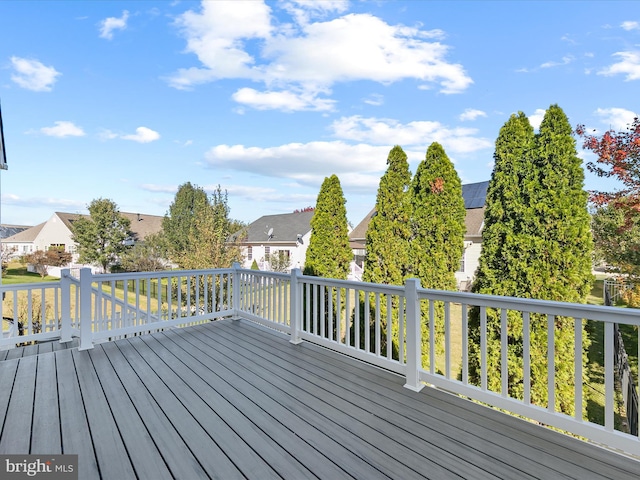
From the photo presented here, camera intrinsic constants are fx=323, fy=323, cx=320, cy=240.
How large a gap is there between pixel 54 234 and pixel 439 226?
30.3 metres

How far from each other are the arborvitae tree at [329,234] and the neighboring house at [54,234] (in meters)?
20.7

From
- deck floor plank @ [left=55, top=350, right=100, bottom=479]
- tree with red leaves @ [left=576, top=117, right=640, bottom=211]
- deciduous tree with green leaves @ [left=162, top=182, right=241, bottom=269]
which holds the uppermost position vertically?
tree with red leaves @ [left=576, top=117, right=640, bottom=211]

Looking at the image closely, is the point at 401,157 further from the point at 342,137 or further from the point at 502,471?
the point at 502,471

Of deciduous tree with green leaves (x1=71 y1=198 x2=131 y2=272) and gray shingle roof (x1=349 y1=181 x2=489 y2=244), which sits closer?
gray shingle roof (x1=349 y1=181 x2=489 y2=244)

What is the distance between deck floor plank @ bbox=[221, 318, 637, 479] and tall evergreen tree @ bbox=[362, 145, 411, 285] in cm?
444

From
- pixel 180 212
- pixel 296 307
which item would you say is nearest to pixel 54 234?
pixel 180 212

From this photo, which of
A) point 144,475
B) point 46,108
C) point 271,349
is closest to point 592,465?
point 144,475

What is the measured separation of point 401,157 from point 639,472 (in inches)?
271

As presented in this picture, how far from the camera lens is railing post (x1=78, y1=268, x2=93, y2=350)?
12.4 feet

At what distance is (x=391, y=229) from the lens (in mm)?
7551

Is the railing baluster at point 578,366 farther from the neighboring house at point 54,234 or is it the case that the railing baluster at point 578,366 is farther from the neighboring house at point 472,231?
the neighboring house at point 54,234

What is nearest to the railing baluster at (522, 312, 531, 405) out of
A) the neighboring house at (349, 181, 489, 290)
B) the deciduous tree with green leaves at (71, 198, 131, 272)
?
the neighboring house at (349, 181, 489, 290)

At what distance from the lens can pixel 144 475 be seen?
1.67 m

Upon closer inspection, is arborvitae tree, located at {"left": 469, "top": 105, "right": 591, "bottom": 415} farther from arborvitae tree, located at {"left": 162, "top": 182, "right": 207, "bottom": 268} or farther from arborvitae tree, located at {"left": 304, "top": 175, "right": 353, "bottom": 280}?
arborvitae tree, located at {"left": 162, "top": 182, "right": 207, "bottom": 268}
